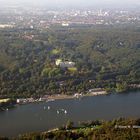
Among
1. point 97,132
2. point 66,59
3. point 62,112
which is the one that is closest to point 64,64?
point 66,59

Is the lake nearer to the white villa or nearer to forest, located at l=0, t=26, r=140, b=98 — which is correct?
forest, located at l=0, t=26, r=140, b=98

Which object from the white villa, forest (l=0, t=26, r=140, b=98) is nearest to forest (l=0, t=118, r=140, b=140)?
forest (l=0, t=26, r=140, b=98)

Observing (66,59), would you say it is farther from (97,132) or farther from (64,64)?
(97,132)

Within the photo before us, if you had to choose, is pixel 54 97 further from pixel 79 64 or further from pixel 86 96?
pixel 79 64

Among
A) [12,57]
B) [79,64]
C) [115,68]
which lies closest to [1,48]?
[12,57]

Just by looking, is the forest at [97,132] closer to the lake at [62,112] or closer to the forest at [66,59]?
the lake at [62,112]

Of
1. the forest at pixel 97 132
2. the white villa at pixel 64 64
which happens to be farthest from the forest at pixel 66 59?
the forest at pixel 97 132

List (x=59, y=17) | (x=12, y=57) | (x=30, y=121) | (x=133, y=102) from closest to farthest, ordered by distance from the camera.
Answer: (x=30, y=121) → (x=133, y=102) → (x=12, y=57) → (x=59, y=17)
